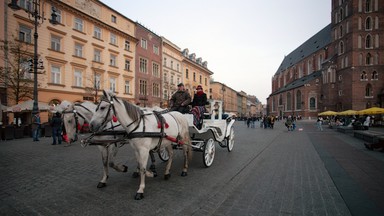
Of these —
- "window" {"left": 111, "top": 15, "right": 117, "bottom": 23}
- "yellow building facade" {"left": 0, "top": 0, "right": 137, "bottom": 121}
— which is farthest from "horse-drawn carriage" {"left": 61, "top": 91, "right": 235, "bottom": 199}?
"window" {"left": 111, "top": 15, "right": 117, "bottom": 23}

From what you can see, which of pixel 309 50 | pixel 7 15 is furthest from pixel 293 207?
pixel 309 50

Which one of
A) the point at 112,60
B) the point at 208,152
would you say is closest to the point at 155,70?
the point at 112,60

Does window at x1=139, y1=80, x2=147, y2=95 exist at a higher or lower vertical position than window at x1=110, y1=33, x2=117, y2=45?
lower

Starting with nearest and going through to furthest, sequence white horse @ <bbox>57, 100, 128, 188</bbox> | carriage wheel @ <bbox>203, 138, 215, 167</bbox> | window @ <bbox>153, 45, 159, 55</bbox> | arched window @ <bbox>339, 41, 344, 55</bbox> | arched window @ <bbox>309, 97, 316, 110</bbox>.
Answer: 1. white horse @ <bbox>57, 100, 128, 188</bbox>
2. carriage wheel @ <bbox>203, 138, 215, 167</bbox>
3. window @ <bbox>153, 45, 159, 55</bbox>
4. arched window @ <bbox>339, 41, 344, 55</bbox>
5. arched window @ <bbox>309, 97, 316, 110</bbox>

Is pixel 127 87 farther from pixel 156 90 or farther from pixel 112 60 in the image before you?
pixel 156 90

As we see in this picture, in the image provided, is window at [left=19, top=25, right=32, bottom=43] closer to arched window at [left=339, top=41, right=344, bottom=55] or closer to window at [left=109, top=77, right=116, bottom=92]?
window at [left=109, top=77, right=116, bottom=92]

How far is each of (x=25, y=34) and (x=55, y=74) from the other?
386 cm

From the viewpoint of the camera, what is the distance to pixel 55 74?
18016 millimetres

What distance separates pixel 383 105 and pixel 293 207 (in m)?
50.0

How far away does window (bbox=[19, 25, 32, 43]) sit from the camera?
16000 mm

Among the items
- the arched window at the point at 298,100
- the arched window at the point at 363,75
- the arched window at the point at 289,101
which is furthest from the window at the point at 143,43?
the arched window at the point at 289,101

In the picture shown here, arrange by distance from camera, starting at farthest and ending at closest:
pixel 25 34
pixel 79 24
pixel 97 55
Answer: pixel 97 55 → pixel 79 24 → pixel 25 34

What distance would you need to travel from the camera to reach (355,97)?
127ft

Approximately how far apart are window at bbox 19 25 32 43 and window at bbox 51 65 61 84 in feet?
8.98
